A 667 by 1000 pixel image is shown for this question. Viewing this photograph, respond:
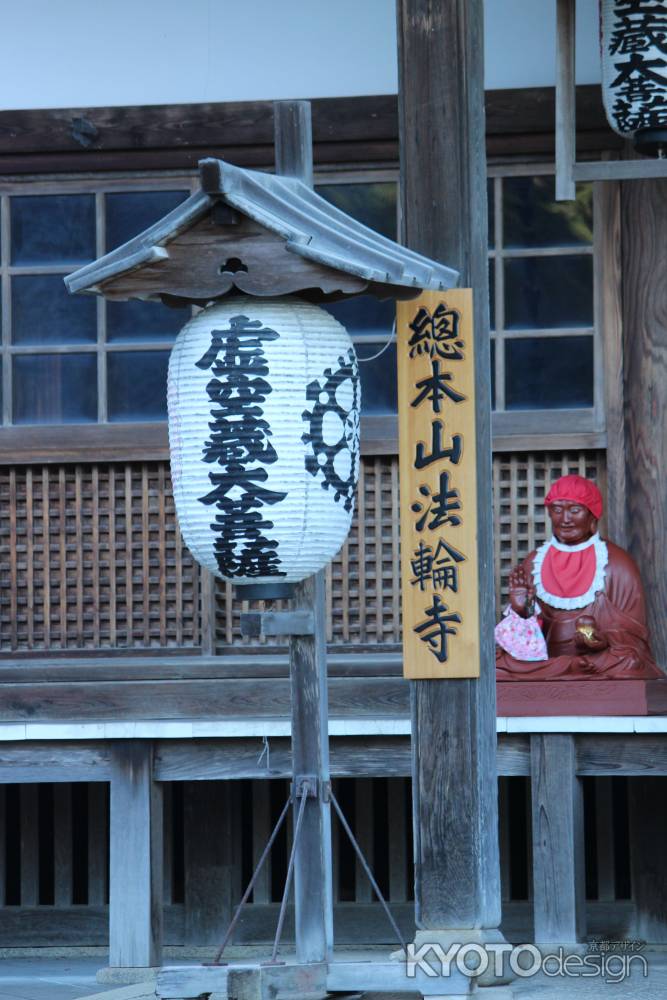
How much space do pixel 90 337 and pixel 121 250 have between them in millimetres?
2812

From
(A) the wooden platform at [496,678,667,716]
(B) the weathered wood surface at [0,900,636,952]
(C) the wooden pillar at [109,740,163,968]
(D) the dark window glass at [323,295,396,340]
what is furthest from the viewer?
(B) the weathered wood surface at [0,900,636,952]

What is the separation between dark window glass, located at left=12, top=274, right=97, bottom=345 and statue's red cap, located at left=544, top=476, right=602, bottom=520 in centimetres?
250

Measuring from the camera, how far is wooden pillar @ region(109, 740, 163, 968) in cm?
852

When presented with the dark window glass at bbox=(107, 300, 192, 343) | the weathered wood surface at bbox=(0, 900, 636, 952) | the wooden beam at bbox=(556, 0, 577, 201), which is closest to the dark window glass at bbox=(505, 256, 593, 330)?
the wooden beam at bbox=(556, 0, 577, 201)

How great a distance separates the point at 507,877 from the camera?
9.59 metres

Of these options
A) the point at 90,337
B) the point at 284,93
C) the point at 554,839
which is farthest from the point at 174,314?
the point at 554,839

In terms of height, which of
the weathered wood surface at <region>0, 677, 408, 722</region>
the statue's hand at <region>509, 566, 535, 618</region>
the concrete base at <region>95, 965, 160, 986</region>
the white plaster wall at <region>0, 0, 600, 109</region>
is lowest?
the concrete base at <region>95, 965, 160, 986</region>

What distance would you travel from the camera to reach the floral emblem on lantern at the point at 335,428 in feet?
20.5

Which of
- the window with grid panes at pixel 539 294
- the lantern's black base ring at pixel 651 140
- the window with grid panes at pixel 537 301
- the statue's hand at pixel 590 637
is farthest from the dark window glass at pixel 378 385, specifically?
the lantern's black base ring at pixel 651 140

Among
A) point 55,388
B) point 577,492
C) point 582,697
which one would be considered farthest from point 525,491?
point 55,388

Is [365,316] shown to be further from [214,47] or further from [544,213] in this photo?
[214,47]

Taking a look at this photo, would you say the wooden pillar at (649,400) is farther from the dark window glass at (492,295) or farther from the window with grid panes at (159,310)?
the dark window glass at (492,295)

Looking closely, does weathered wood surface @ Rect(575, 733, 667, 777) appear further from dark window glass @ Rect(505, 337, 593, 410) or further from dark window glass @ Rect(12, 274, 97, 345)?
dark window glass @ Rect(12, 274, 97, 345)
